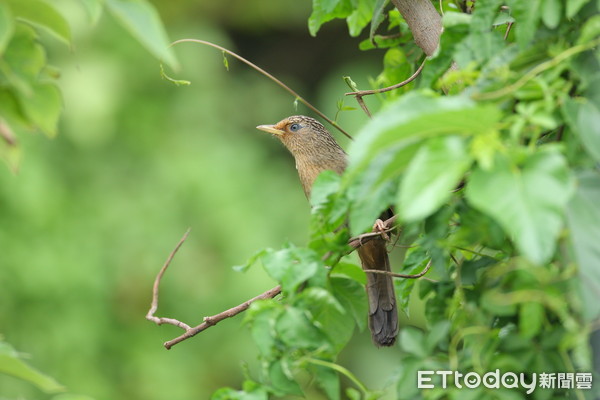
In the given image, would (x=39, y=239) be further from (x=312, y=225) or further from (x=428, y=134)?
(x=428, y=134)

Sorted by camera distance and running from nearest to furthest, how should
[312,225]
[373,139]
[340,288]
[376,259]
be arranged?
[373,139] < [312,225] < [340,288] < [376,259]

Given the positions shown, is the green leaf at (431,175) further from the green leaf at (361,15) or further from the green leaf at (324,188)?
the green leaf at (361,15)

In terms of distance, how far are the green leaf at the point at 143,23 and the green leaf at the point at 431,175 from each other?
353mm

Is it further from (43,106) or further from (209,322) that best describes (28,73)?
(209,322)

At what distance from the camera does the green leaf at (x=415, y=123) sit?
1.08 m

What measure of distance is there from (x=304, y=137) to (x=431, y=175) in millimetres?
2701

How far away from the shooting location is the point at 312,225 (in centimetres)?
160

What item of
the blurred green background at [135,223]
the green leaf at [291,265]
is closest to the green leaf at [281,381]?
the green leaf at [291,265]

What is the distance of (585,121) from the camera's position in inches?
48.3

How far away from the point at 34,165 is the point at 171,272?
110 centimetres

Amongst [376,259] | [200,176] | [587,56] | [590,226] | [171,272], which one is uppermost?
[587,56]

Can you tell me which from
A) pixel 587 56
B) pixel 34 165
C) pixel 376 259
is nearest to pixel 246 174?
pixel 34 165

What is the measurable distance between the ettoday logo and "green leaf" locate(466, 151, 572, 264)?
0.32 m

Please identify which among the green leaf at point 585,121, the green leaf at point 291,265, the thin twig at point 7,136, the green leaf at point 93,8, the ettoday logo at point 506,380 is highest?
the green leaf at point 93,8
